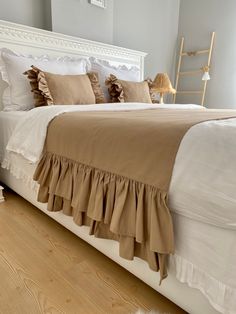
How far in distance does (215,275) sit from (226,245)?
97 millimetres

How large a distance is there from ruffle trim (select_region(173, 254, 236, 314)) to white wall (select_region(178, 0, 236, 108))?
3.01 metres

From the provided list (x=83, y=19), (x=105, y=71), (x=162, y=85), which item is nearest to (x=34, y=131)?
(x=105, y=71)

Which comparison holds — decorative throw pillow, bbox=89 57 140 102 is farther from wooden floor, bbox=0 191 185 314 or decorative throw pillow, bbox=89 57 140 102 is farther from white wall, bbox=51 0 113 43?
wooden floor, bbox=0 191 185 314

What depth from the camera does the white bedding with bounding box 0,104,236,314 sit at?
2.10 ft

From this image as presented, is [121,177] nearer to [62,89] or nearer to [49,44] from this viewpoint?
[62,89]

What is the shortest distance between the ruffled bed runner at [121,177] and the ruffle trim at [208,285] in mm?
55

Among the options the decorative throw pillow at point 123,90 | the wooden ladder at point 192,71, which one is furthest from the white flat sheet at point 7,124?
the wooden ladder at point 192,71

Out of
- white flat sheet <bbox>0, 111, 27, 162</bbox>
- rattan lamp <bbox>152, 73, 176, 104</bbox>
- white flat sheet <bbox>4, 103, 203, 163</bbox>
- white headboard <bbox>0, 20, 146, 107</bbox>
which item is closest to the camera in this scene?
white flat sheet <bbox>4, 103, 203, 163</bbox>

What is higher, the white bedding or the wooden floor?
the white bedding

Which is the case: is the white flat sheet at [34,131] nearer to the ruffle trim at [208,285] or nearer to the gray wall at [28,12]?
the ruffle trim at [208,285]

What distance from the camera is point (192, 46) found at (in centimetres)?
353

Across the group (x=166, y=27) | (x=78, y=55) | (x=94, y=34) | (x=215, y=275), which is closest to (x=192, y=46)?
(x=166, y=27)

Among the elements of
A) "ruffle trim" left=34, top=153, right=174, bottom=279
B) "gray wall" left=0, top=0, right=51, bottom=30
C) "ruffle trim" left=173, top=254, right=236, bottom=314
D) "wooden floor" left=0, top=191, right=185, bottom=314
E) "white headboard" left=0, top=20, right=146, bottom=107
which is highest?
"gray wall" left=0, top=0, right=51, bottom=30

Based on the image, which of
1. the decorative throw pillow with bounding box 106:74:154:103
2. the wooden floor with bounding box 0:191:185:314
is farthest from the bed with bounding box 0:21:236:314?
the decorative throw pillow with bounding box 106:74:154:103
